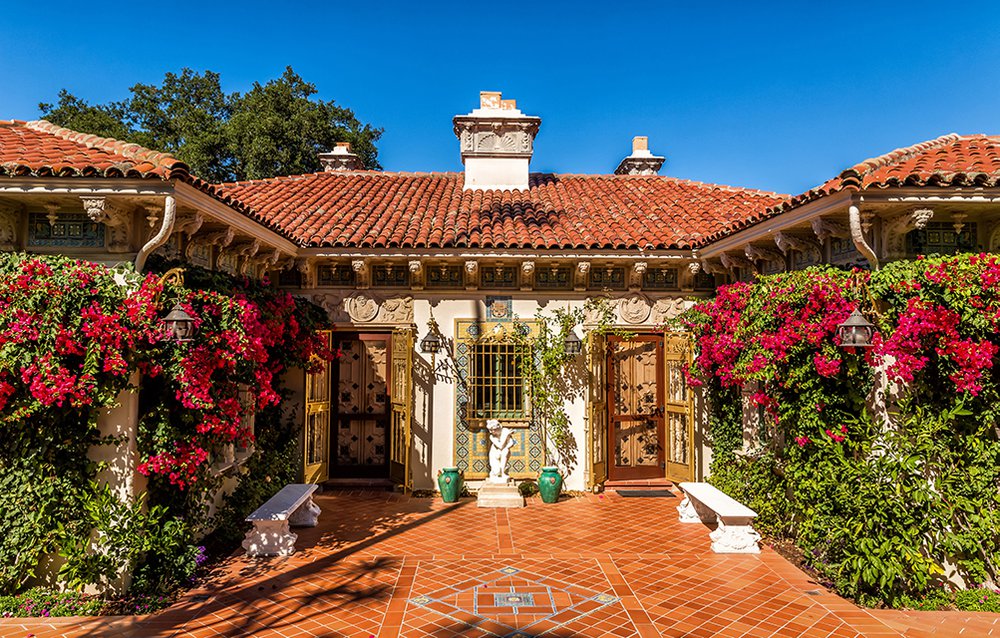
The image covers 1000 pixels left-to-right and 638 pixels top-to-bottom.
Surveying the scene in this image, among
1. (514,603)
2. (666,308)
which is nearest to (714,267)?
(666,308)

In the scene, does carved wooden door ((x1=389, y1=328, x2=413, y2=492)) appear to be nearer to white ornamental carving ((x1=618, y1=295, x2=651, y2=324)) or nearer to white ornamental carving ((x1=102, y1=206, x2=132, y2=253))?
white ornamental carving ((x1=618, y1=295, x2=651, y2=324))

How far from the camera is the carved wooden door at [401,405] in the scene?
8508 mm

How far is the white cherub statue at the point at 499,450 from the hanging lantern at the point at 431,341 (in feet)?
4.40

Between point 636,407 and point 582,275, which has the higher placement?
point 582,275

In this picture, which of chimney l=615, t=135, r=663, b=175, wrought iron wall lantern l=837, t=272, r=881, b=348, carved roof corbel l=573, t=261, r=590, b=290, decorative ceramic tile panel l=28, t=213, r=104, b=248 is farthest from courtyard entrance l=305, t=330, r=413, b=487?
chimney l=615, t=135, r=663, b=175

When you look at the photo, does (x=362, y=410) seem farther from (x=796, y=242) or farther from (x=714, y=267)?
(x=796, y=242)

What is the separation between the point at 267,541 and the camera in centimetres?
596

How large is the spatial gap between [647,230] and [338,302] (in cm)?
486

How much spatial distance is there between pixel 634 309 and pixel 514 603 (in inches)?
200

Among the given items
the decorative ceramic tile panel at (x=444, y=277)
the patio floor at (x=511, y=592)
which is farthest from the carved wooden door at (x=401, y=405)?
the patio floor at (x=511, y=592)

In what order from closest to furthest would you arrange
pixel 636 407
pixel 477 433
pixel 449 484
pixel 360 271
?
pixel 449 484 < pixel 360 271 < pixel 477 433 < pixel 636 407

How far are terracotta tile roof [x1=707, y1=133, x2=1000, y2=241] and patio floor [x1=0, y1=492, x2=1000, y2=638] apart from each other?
3.60 metres

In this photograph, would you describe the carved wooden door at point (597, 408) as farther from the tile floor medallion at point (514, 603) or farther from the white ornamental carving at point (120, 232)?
the white ornamental carving at point (120, 232)

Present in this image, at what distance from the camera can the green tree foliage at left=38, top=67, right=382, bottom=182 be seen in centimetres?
2106
